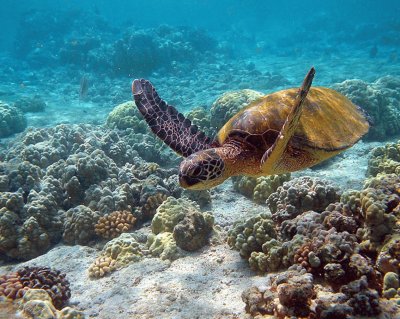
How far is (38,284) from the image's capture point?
4.24 metres

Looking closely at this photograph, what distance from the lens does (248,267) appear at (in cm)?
422

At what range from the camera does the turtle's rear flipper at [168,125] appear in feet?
13.3

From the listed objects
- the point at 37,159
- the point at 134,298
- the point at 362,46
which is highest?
the point at 362,46

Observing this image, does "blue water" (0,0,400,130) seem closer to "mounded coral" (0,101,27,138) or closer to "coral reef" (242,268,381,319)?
"mounded coral" (0,101,27,138)

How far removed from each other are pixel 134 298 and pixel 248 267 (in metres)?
1.53

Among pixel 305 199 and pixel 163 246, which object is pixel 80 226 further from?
pixel 305 199

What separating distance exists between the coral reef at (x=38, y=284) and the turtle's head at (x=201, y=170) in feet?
8.21

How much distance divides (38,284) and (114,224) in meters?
1.77

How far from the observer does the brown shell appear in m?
3.63

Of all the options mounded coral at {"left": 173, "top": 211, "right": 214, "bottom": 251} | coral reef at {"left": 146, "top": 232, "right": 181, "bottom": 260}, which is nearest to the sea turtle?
mounded coral at {"left": 173, "top": 211, "right": 214, "bottom": 251}

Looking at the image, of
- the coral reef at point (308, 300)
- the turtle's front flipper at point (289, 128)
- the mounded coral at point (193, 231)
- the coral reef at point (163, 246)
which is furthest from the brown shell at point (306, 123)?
the coral reef at point (163, 246)

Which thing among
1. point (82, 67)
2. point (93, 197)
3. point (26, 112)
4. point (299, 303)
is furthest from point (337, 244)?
point (82, 67)

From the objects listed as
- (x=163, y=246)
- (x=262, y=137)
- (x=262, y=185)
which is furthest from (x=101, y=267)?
(x=262, y=185)

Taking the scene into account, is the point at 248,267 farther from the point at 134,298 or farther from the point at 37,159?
the point at 37,159
